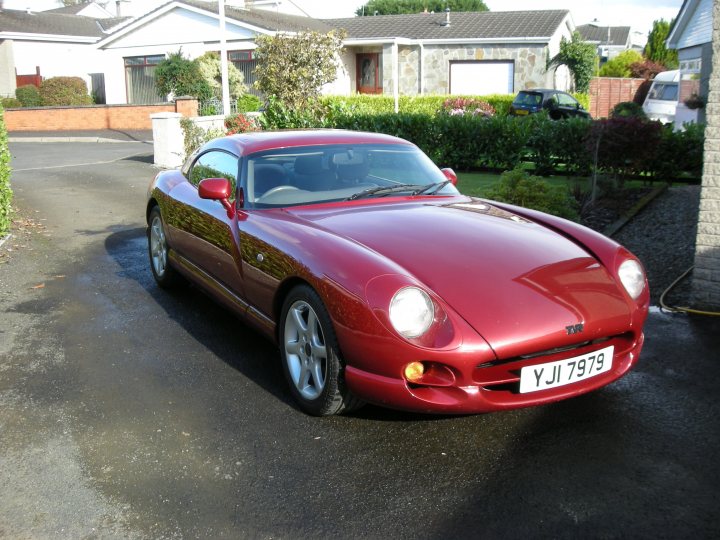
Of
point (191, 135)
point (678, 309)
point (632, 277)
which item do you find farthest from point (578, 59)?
point (632, 277)

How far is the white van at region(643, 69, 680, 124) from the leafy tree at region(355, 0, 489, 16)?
54946mm

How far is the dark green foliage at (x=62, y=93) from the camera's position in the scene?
3347 centimetres

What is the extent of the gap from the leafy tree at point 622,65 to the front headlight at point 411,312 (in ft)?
135

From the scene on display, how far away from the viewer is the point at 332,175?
5348mm

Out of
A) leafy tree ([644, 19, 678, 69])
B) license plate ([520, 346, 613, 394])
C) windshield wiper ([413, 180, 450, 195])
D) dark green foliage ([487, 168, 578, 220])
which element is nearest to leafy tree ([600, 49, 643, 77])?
leafy tree ([644, 19, 678, 69])

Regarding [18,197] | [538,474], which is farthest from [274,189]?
[18,197]

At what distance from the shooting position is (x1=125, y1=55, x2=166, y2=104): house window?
35750 mm

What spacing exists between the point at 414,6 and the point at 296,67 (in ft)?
224

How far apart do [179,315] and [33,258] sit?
3231 millimetres

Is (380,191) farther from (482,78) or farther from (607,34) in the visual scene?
(607,34)

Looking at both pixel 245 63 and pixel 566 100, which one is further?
pixel 245 63

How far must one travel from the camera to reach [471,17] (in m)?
37.8

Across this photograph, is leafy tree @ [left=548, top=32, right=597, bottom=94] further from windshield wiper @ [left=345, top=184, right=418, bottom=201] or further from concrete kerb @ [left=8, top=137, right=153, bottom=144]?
windshield wiper @ [left=345, top=184, right=418, bottom=201]

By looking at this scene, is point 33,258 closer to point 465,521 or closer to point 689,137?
point 465,521
